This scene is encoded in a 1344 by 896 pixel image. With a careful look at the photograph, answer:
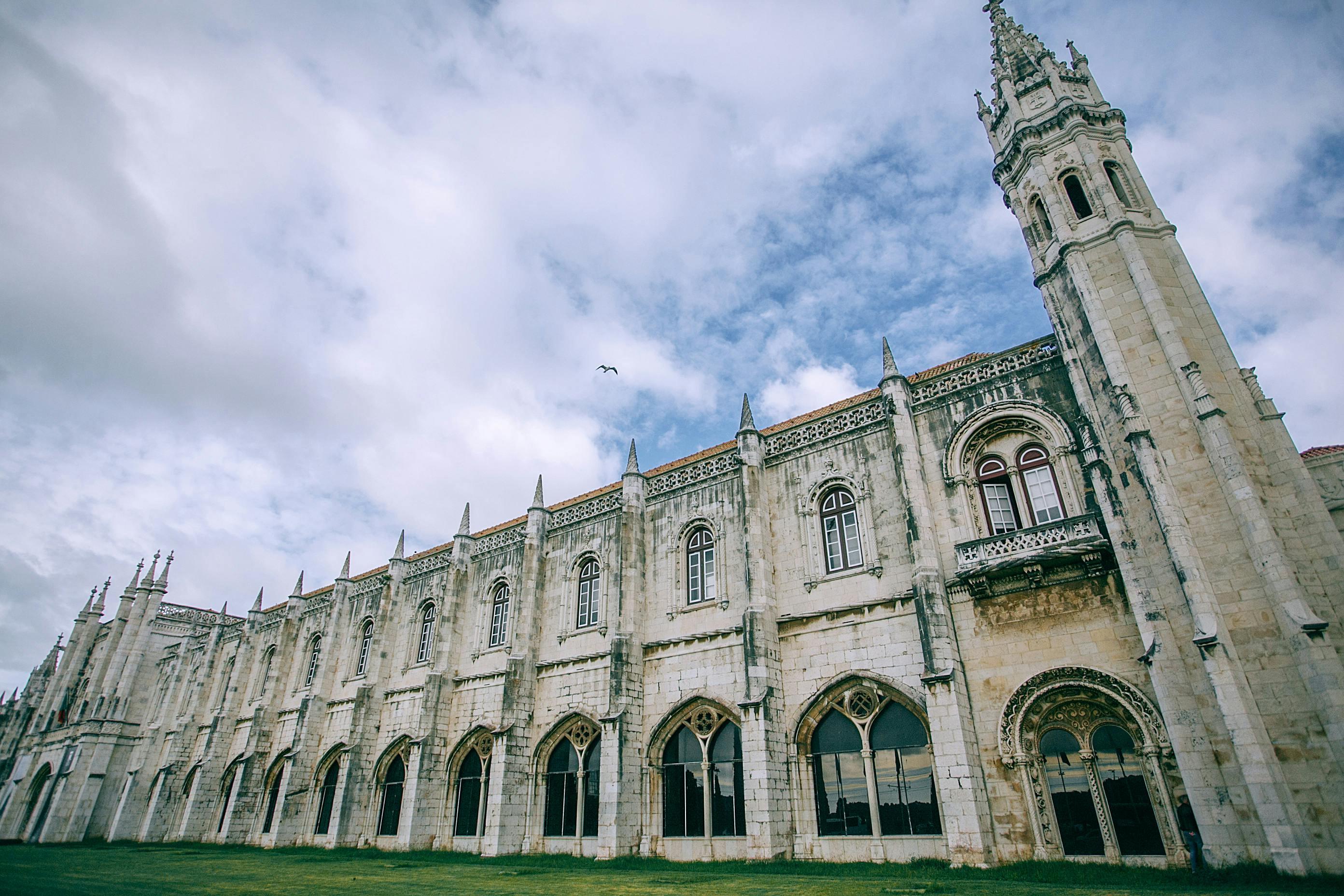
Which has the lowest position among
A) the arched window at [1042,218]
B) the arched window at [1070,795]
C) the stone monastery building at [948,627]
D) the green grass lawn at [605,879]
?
the green grass lawn at [605,879]

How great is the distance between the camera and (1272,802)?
11148mm

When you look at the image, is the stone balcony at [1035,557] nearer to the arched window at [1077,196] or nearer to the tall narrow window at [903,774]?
the tall narrow window at [903,774]

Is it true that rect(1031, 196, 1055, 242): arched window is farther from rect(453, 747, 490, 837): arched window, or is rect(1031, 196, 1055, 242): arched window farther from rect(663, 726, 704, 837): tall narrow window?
rect(453, 747, 490, 837): arched window

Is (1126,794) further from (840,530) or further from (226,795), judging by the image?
(226,795)

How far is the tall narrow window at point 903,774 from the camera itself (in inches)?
597

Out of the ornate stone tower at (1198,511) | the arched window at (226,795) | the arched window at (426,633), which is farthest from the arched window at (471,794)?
the ornate stone tower at (1198,511)

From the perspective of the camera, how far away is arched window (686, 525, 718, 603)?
2078cm

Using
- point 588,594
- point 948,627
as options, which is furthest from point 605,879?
point 588,594

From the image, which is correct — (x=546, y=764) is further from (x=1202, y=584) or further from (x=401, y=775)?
(x=1202, y=584)

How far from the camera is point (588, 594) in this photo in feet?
78.0

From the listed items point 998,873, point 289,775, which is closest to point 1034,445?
point 998,873

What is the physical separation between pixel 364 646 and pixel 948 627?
988 inches

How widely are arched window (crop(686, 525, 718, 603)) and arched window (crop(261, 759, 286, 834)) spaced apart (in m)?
21.1

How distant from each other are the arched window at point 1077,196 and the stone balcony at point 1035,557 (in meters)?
8.21
